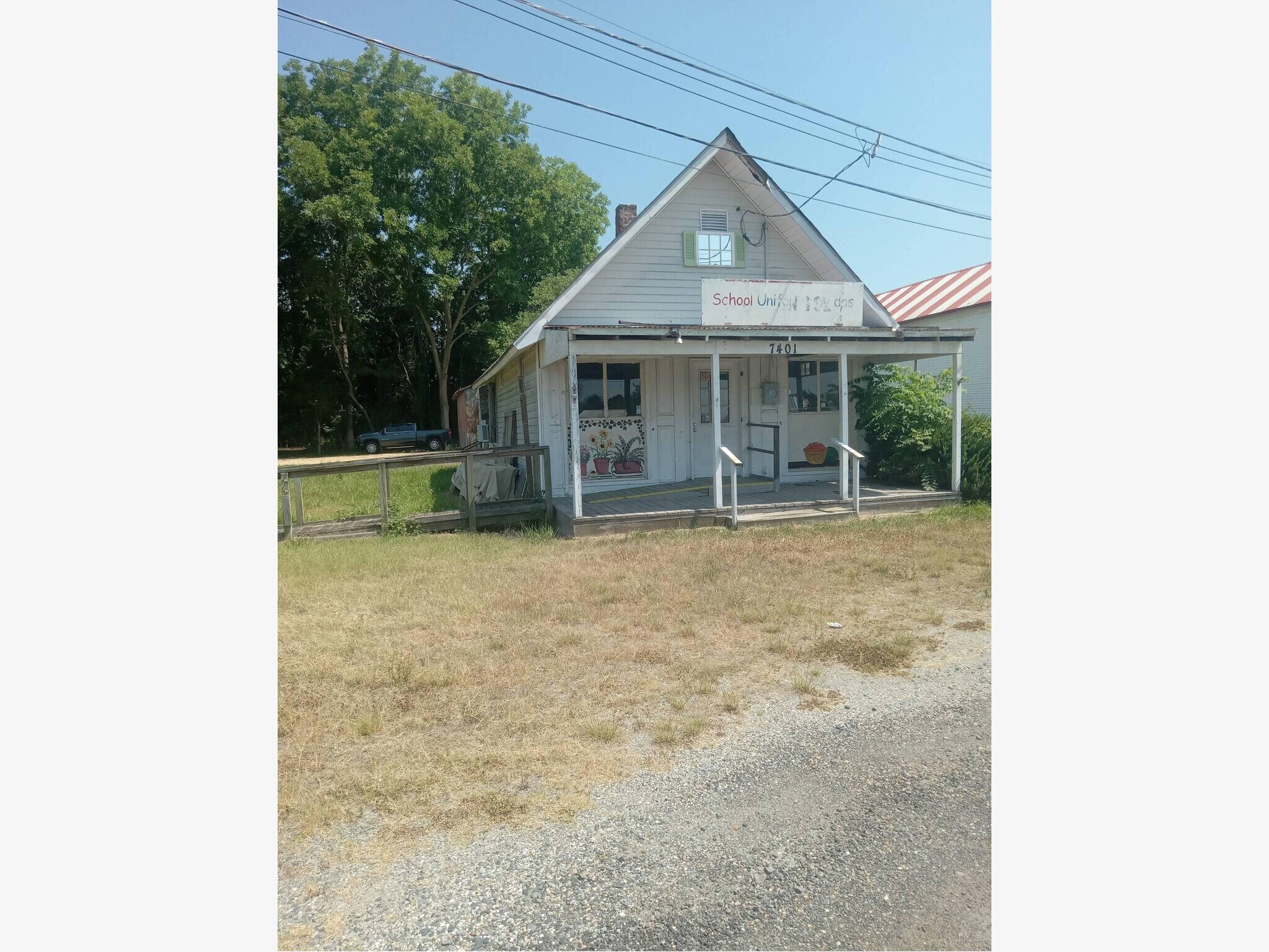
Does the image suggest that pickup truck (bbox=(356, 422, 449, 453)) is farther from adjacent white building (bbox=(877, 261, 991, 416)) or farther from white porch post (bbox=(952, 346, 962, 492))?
white porch post (bbox=(952, 346, 962, 492))

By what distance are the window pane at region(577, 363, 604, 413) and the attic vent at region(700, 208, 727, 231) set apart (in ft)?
8.41

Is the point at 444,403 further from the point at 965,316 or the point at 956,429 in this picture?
the point at 956,429

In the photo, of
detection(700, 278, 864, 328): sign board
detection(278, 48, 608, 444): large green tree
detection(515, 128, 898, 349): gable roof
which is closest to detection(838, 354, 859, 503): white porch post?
detection(700, 278, 864, 328): sign board

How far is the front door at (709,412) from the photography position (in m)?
11.2

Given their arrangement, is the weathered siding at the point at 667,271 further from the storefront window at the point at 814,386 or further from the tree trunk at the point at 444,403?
the tree trunk at the point at 444,403

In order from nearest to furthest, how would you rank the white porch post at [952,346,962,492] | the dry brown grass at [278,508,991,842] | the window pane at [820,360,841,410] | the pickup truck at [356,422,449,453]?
1. the dry brown grass at [278,508,991,842]
2. the white porch post at [952,346,962,492]
3. the window pane at [820,360,841,410]
4. the pickup truck at [356,422,449,453]

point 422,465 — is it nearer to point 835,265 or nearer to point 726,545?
point 726,545

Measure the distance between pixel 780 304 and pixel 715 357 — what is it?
3.29ft

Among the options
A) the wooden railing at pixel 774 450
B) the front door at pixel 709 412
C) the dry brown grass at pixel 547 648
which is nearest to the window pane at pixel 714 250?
the front door at pixel 709 412

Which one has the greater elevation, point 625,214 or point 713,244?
point 625,214

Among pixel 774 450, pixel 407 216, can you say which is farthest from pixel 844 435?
pixel 407 216

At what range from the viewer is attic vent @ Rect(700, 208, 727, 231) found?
11.0 m

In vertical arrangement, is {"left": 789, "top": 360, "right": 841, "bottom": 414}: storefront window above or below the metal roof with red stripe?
below

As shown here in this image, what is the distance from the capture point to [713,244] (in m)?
11.0
